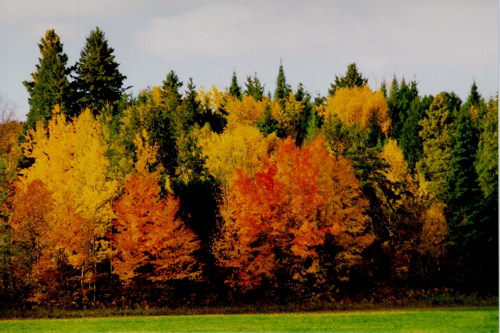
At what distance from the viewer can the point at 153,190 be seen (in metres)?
44.6

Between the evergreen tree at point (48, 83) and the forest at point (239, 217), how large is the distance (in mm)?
1715

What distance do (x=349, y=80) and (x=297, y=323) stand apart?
62827mm

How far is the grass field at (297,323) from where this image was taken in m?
30.0

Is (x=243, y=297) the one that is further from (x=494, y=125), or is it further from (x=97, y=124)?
(x=494, y=125)

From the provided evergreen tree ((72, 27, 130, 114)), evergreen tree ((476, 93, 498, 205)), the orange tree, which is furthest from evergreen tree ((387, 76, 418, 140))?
evergreen tree ((72, 27, 130, 114))

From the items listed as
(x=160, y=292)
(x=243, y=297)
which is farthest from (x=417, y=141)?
(x=160, y=292)

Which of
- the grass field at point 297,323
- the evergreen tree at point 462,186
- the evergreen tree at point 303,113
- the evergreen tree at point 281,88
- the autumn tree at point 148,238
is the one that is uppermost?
the evergreen tree at point 281,88

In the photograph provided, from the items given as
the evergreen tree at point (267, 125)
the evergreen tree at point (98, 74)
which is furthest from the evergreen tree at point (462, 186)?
the evergreen tree at point (98, 74)

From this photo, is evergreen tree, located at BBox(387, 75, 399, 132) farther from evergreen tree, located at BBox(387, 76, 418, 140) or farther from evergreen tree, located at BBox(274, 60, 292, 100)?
evergreen tree, located at BBox(274, 60, 292, 100)

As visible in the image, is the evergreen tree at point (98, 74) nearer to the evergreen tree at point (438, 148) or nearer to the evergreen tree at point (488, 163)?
the evergreen tree at point (438, 148)

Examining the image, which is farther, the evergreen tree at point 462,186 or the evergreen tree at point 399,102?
the evergreen tree at point 399,102

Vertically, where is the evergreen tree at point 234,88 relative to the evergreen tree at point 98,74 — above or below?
above

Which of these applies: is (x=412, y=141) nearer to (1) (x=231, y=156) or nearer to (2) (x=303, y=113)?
(2) (x=303, y=113)

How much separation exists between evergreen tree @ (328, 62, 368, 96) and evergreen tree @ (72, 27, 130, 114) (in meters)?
33.6
